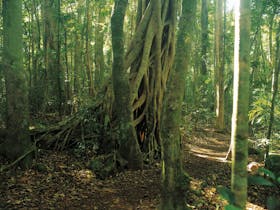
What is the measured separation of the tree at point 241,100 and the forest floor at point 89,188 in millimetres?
1997

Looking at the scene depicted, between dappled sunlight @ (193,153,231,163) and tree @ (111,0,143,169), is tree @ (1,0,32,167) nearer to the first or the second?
tree @ (111,0,143,169)

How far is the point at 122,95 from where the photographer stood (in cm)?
647

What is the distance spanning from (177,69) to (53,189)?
316cm

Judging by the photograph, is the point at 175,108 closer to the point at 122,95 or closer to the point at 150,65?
the point at 122,95

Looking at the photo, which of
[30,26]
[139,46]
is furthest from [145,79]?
[30,26]

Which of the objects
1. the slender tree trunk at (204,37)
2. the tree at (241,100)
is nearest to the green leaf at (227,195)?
the tree at (241,100)

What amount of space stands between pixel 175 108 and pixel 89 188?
2.60m

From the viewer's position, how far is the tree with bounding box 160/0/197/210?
13.8ft

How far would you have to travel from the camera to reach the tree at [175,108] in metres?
4.21

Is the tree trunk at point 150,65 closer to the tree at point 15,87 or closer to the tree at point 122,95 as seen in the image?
the tree at point 122,95

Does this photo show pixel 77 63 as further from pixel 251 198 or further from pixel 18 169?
pixel 251 198

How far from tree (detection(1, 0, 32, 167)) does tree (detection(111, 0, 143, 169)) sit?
73.4 inches

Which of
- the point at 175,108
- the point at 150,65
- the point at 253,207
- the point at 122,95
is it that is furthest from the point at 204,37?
the point at 175,108

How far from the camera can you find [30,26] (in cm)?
1252
